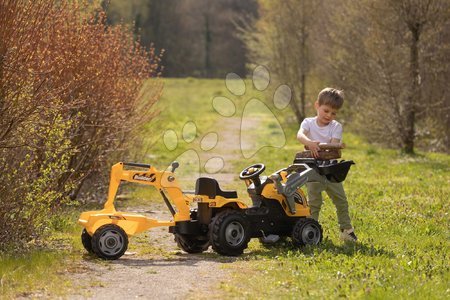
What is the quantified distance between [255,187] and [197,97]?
43560mm

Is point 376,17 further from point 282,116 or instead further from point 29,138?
point 282,116

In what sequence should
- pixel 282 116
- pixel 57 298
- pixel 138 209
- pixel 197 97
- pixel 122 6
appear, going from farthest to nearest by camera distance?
pixel 122 6 → pixel 197 97 → pixel 282 116 → pixel 138 209 → pixel 57 298

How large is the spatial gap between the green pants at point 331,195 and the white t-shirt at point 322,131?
1.46 ft

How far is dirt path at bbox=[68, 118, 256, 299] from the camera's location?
6.27 m

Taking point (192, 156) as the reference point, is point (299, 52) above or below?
above

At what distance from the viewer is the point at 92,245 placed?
755 centimetres

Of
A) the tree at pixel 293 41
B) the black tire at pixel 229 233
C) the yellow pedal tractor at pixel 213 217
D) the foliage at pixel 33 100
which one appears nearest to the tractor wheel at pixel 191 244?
the yellow pedal tractor at pixel 213 217

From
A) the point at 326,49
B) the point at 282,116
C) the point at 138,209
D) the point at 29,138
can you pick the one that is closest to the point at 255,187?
the point at 29,138

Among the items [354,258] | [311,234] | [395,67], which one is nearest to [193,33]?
[395,67]

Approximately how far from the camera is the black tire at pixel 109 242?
24.6 ft

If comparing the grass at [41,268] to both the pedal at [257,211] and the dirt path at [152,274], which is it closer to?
the dirt path at [152,274]

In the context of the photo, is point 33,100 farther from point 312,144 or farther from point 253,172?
point 312,144

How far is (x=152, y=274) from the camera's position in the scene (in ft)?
22.9

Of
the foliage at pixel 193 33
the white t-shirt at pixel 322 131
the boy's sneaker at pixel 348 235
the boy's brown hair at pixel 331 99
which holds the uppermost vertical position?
the foliage at pixel 193 33
